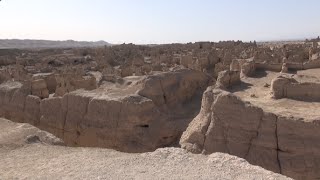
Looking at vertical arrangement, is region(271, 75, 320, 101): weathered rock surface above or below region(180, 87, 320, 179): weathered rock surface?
above

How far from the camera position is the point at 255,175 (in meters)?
8.70

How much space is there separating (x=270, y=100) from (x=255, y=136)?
3.87m

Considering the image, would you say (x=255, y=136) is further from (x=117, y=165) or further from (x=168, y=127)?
(x=168, y=127)

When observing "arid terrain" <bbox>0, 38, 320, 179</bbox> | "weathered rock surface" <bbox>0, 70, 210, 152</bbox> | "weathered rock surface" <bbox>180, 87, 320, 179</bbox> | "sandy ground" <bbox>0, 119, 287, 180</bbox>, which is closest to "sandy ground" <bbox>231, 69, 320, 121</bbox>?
"arid terrain" <bbox>0, 38, 320, 179</bbox>

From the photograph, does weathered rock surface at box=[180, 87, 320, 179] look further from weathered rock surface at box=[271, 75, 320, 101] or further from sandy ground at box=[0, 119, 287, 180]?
weathered rock surface at box=[271, 75, 320, 101]

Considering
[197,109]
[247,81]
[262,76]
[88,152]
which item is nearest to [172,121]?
[197,109]

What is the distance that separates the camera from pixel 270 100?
629 inches

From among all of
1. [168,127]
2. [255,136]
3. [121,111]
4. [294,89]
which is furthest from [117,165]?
[294,89]

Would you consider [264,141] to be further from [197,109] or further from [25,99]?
[25,99]

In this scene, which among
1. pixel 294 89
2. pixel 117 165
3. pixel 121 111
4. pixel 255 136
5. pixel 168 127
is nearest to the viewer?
pixel 117 165

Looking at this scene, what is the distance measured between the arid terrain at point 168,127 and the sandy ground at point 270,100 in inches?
1.4

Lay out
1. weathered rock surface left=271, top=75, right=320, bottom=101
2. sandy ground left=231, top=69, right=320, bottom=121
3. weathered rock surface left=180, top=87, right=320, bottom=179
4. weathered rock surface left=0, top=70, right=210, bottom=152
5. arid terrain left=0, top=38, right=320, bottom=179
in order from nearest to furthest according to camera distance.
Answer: arid terrain left=0, top=38, right=320, bottom=179 < weathered rock surface left=180, top=87, right=320, bottom=179 < sandy ground left=231, top=69, right=320, bottom=121 < weathered rock surface left=271, top=75, right=320, bottom=101 < weathered rock surface left=0, top=70, right=210, bottom=152

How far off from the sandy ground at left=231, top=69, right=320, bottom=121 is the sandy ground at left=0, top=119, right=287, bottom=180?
3.80m

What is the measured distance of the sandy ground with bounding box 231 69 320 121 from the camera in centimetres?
1314
